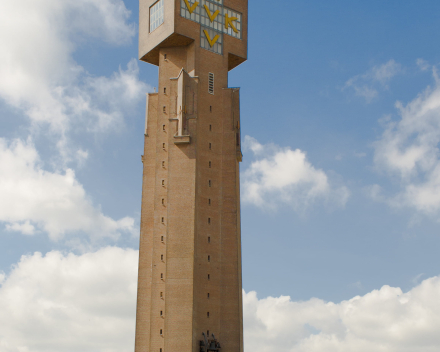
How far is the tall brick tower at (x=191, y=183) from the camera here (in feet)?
244

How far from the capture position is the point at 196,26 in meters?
83.4

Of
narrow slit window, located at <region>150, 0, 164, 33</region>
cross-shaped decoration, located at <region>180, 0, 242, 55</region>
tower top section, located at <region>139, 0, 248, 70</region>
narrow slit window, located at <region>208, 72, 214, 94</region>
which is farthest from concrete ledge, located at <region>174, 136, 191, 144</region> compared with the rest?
narrow slit window, located at <region>150, 0, 164, 33</region>

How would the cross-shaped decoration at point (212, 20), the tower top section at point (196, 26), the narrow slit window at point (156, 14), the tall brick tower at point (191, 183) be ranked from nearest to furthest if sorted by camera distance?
1. the tall brick tower at point (191, 183)
2. the tower top section at point (196, 26)
3. the cross-shaped decoration at point (212, 20)
4. the narrow slit window at point (156, 14)

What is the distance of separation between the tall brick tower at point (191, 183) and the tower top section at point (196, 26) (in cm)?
13

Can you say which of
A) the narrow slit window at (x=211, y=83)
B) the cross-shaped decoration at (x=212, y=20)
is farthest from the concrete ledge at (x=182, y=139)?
the cross-shaped decoration at (x=212, y=20)

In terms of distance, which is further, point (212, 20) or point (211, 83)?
point (212, 20)

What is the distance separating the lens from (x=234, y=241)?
261 feet

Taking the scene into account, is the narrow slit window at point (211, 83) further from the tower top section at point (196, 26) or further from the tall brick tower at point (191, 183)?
the tower top section at point (196, 26)

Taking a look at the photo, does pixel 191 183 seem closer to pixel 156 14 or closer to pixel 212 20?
pixel 212 20

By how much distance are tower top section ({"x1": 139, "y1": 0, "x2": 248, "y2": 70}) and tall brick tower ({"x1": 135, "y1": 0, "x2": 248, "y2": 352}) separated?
13 cm

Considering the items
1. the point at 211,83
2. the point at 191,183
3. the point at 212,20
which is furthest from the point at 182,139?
the point at 212,20

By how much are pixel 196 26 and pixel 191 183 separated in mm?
20265

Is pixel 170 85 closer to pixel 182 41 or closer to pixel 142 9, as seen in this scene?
pixel 182 41

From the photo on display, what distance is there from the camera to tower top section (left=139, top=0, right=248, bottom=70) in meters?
82.4
